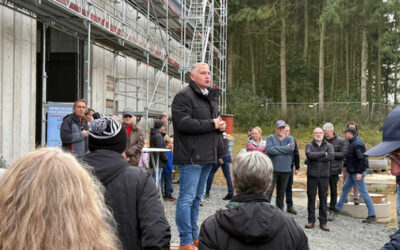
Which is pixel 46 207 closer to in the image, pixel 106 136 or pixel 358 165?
pixel 106 136

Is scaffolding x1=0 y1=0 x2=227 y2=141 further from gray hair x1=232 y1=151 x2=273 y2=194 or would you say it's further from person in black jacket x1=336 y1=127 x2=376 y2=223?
gray hair x1=232 y1=151 x2=273 y2=194

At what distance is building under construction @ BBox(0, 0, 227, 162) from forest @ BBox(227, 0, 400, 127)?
919cm

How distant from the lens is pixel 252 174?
2574 mm

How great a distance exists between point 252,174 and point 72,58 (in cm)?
1180

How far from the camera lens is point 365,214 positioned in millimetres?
9594

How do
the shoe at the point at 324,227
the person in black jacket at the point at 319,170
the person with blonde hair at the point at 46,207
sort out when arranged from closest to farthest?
the person with blonde hair at the point at 46,207 → the person in black jacket at the point at 319,170 → the shoe at the point at 324,227

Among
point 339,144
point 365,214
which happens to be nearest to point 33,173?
point 339,144

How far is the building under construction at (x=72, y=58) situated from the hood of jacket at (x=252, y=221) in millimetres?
7205

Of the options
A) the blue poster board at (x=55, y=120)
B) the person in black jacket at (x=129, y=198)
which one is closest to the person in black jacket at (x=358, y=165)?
the blue poster board at (x=55, y=120)

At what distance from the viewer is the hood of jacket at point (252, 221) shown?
92.7 inches

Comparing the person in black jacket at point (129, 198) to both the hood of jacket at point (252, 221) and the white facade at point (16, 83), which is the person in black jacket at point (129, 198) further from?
the white facade at point (16, 83)

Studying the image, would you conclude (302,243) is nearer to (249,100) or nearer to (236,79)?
(249,100)

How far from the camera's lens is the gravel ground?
22.8ft

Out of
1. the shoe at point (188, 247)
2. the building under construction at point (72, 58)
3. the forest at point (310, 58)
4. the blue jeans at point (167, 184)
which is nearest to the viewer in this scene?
the shoe at point (188, 247)
